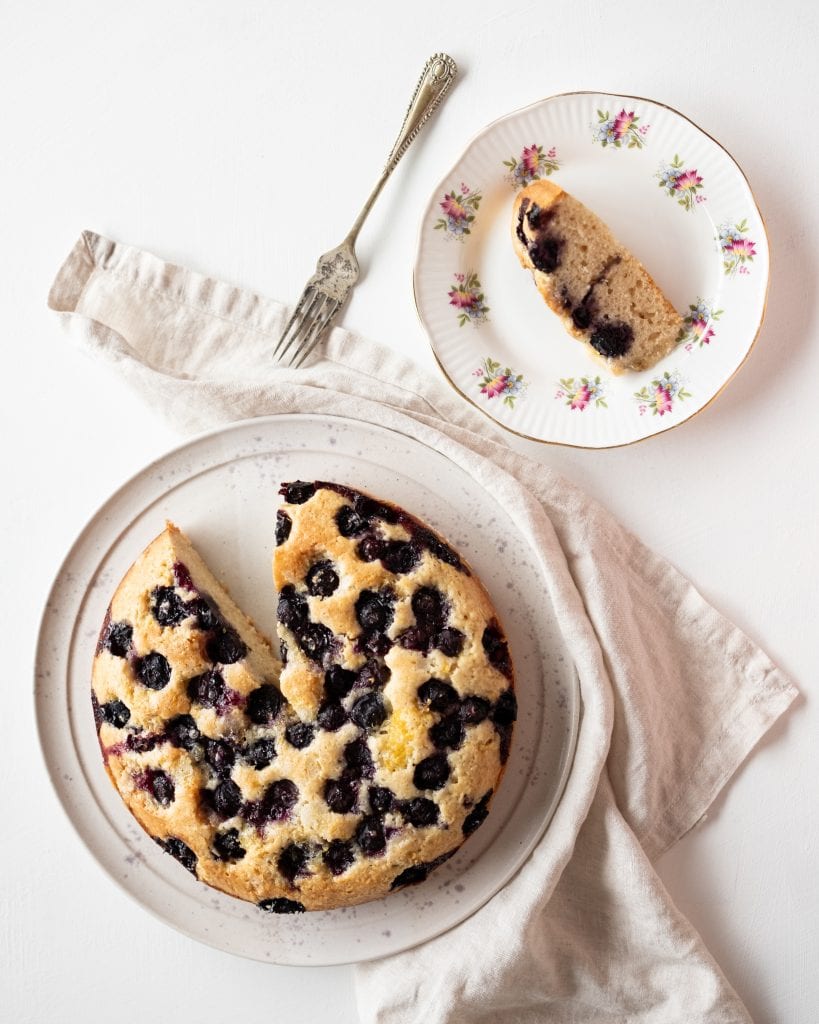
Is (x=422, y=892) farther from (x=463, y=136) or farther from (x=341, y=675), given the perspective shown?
(x=463, y=136)

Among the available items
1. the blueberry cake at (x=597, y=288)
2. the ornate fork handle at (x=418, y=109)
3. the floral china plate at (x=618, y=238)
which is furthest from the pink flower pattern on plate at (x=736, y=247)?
the ornate fork handle at (x=418, y=109)

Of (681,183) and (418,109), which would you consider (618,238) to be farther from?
(418,109)

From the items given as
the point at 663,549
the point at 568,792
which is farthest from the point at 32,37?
the point at 568,792

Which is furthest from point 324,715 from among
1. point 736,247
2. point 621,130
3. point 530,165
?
point 621,130

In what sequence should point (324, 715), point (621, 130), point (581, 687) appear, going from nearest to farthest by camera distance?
point (324, 715), point (581, 687), point (621, 130)

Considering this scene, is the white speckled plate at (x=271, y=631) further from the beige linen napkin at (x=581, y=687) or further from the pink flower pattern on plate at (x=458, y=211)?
the pink flower pattern on plate at (x=458, y=211)

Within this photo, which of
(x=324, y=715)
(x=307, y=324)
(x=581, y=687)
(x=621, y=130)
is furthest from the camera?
(x=307, y=324)

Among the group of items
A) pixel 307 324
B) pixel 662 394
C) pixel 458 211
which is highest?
pixel 458 211

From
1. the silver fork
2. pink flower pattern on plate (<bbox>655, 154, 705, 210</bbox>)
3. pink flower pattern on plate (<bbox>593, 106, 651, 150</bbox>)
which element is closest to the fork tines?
the silver fork
